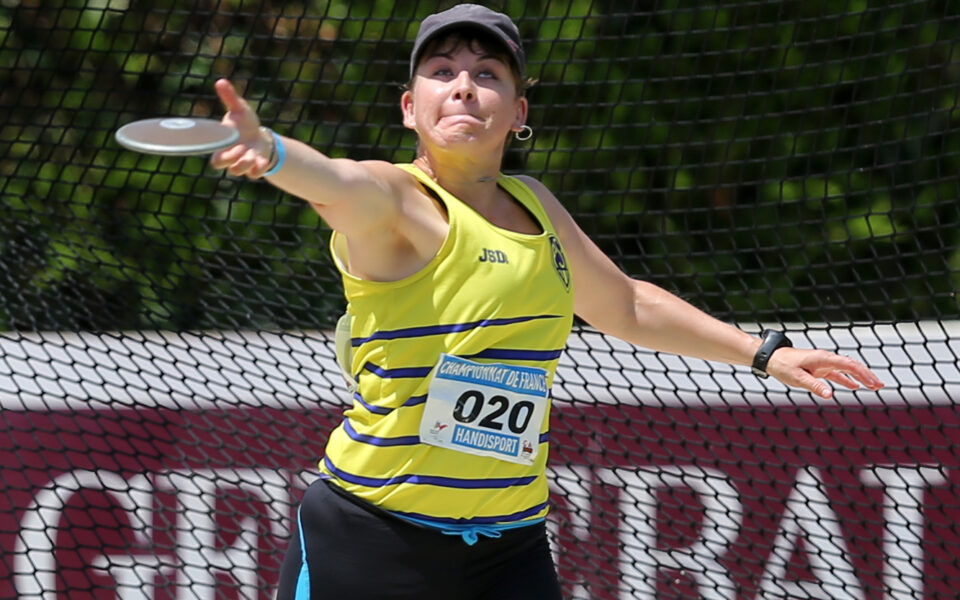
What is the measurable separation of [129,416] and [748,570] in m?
1.78

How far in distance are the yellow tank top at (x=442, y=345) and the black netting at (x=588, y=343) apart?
57.8 inches

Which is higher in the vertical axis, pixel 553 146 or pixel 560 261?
pixel 553 146

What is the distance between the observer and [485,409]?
2.12 m

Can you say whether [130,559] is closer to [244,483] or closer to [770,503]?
[244,483]

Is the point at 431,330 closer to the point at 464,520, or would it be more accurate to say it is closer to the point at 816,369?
the point at 464,520

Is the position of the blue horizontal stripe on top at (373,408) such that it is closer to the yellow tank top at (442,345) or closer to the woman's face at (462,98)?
the yellow tank top at (442,345)

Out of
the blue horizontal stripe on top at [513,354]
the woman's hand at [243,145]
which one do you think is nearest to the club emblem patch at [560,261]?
the blue horizontal stripe on top at [513,354]

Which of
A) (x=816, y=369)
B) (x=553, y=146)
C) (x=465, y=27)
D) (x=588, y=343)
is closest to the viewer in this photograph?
(x=465, y=27)

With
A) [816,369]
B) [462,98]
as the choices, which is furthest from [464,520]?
[816,369]

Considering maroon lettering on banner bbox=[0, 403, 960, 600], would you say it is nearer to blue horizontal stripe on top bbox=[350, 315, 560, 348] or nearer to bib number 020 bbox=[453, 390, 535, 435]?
bib number 020 bbox=[453, 390, 535, 435]

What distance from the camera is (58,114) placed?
15.7ft

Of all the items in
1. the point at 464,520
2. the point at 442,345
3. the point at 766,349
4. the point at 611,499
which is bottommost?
the point at 611,499

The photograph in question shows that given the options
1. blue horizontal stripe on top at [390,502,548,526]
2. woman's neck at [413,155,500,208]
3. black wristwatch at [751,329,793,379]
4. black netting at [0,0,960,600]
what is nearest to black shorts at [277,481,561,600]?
blue horizontal stripe on top at [390,502,548,526]

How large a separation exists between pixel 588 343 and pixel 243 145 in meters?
2.34
